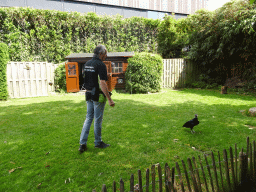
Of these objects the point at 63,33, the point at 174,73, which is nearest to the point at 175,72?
the point at 174,73

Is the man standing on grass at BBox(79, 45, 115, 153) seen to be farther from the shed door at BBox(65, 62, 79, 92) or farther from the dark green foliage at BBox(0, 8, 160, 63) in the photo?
the dark green foliage at BBox(0, 8, 160, 63)

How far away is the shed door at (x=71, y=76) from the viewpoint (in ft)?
39.7

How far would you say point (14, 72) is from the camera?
991 centimetres

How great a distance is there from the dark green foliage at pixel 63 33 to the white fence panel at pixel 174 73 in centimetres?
603

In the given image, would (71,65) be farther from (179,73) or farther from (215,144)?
(215,144)

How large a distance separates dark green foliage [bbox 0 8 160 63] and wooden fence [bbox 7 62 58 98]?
Answer: 13.7ft

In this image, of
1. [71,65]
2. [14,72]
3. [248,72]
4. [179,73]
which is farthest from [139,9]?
[14,72]

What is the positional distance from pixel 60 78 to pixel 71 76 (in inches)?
32.6

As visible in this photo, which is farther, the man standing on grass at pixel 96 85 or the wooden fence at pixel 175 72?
the wooden fence at pixel 175 72

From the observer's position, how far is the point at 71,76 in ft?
40.0

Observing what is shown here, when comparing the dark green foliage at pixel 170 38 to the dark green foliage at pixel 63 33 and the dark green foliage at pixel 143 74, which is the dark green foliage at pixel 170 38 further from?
the dark green foliage at pixel 143 74

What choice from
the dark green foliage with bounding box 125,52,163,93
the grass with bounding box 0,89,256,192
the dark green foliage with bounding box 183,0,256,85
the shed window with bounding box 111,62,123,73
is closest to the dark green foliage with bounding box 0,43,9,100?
the grass with bounding box 0,89,256,192

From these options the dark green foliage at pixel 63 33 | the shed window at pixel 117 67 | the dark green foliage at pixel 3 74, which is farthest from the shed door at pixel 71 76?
the dark green foliage at pixel 3 74

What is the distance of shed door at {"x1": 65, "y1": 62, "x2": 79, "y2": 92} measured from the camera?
12086mm
